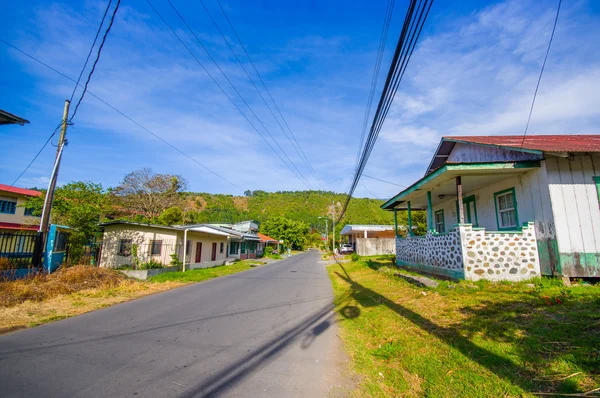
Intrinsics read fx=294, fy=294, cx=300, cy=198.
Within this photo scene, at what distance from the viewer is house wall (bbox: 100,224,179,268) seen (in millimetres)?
18000

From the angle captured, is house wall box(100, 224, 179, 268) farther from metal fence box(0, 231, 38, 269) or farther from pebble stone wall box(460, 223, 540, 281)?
pebble stone wall box(460, 223, 540, 281)

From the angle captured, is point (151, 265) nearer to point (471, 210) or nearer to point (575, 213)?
point (471, 210)

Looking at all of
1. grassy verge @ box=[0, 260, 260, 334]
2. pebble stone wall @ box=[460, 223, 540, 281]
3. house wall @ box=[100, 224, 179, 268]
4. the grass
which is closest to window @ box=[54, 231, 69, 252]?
house wall @ box=[100, 224, 179, 268]

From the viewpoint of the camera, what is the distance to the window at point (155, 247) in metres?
18.2

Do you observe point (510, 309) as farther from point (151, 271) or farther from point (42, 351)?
point (151, 271)

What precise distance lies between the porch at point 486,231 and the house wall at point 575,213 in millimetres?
591

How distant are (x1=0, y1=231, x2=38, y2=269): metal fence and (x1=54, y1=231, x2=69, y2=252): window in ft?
7.47

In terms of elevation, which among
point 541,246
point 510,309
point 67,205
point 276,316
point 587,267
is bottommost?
point 276,316

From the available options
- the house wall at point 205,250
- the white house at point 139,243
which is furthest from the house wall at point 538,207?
the house wall at point 205,250

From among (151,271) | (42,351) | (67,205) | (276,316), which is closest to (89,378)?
(42,351)

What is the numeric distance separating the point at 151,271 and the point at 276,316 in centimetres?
1111

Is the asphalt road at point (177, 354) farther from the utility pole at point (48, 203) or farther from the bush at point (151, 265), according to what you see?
the bush at point (151, 265)

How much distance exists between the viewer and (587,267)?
7617 millimetres

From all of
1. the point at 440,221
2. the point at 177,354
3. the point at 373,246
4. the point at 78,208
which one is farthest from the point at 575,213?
the point at 373,246
